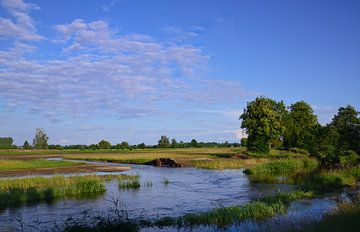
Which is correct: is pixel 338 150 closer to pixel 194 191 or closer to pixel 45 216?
pixel 194 191

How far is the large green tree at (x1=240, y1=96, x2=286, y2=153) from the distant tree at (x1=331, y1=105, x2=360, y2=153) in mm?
29961

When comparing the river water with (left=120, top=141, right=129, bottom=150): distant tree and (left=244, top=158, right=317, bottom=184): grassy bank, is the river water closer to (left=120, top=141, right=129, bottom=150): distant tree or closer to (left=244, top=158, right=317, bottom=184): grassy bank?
(left=244, top=158, right=317, bottom=184): grassy bank

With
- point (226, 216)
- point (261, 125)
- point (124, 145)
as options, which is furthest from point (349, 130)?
point (124, 145)

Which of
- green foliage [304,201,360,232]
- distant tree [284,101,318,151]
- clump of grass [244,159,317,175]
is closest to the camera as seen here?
green foliage [304,201,360,232]

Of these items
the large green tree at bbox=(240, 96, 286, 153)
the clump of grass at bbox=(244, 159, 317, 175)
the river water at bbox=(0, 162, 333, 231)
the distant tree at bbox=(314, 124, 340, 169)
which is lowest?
the river water at bbox=(0, 162, 333, 231)

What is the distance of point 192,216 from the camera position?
2214 cm

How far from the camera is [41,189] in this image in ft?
111

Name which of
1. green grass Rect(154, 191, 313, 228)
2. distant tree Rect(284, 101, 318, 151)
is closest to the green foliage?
green grass Rect(154, 191, 313, 228)

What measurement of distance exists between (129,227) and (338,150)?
134 feet

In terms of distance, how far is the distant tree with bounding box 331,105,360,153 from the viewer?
51.8 meters

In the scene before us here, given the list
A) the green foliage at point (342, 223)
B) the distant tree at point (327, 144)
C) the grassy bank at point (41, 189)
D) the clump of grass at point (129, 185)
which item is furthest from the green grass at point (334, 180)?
the grassy bank at point (41, 189)

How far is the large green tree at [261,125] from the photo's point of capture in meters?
82.9

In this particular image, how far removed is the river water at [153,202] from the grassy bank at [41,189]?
69.0 inches

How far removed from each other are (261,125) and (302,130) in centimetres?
1720
